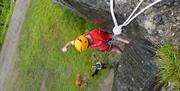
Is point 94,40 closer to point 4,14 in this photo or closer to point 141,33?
point 141,33

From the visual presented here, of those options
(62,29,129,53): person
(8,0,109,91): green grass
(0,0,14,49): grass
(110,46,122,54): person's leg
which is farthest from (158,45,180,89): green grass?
(0,0,14,49): grass

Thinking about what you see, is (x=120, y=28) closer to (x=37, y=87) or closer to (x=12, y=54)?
(x=37, y=87)

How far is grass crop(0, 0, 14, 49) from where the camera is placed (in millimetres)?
9852

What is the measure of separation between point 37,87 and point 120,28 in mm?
3795

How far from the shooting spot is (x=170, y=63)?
4.32 metres

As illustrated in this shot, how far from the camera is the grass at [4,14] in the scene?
985 cm

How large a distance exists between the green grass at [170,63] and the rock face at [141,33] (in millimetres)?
130

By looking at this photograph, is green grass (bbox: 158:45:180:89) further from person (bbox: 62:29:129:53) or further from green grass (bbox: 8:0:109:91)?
green grass (bbox: 8:0:109:91)

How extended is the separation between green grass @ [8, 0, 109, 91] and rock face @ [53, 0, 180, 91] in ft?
5.29

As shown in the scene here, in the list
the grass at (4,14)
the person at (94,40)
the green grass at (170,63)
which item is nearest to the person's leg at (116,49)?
the person at (94,40)

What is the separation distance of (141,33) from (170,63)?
576 millimetres

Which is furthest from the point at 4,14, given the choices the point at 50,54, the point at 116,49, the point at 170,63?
the point at 170,63

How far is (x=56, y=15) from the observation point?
8195 mm

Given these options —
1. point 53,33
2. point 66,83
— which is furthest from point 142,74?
point 53,33
